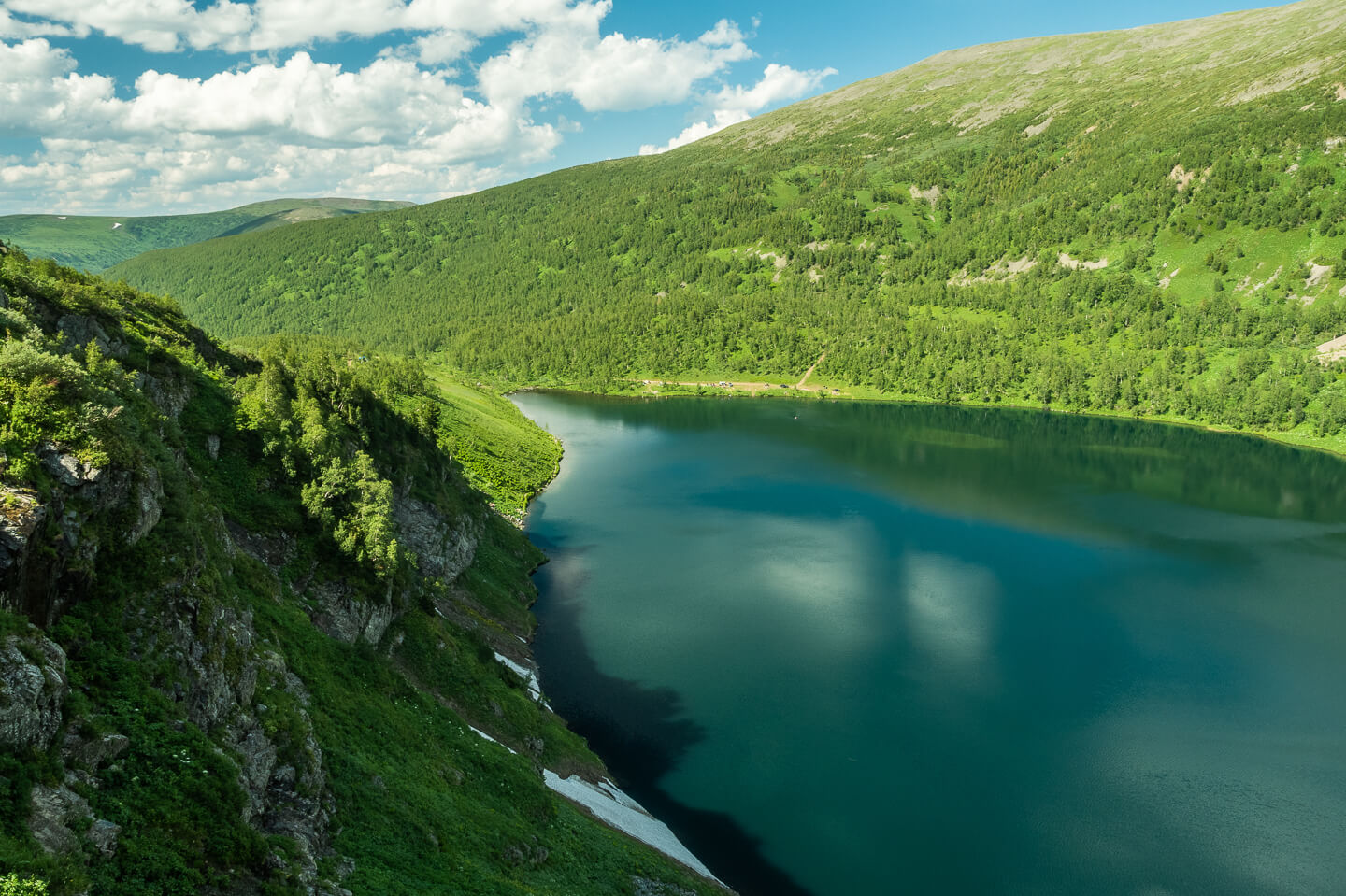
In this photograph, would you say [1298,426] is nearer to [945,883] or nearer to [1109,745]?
[1109,745]

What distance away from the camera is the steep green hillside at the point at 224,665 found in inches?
638

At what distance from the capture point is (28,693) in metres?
15.3

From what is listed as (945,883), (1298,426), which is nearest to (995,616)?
(945,883)

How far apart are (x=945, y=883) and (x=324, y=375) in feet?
186

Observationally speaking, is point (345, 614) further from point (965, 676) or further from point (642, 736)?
point (965, 676)

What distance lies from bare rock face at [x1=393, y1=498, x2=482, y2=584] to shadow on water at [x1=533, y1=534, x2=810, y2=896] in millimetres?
10739

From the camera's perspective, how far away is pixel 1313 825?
43.9 meters

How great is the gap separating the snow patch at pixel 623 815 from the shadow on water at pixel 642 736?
1.33 metres

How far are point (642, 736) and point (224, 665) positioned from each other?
35686 millimetres

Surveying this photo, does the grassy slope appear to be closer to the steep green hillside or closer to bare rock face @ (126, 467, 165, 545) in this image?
the steep green hillside

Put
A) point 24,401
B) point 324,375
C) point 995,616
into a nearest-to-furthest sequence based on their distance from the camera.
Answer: point 24,401
point 324,375
point 995,616

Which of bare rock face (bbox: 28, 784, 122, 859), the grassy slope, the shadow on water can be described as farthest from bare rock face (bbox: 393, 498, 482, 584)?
bare rock face (bbox: 28, 784, 122, 859)

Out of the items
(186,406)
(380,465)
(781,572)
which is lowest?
(781,572)

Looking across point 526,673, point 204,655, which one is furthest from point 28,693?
point 526,673
